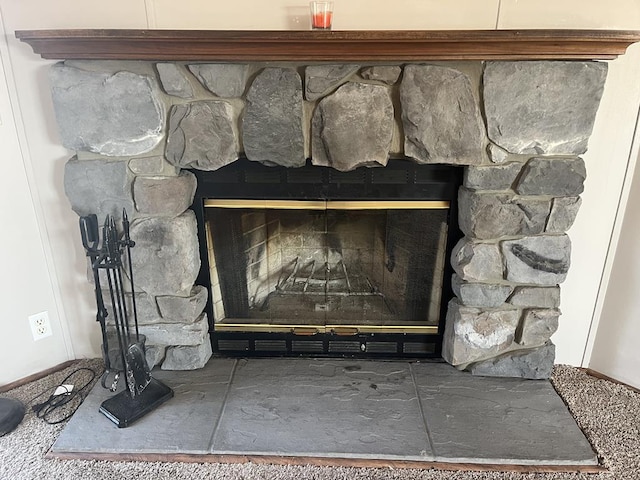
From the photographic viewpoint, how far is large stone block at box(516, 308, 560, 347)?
1.91m

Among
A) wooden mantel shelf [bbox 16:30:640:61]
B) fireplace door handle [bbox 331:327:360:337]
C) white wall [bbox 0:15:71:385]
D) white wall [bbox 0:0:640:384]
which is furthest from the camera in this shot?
fireplace door handle [bbox 331:327:360:337]

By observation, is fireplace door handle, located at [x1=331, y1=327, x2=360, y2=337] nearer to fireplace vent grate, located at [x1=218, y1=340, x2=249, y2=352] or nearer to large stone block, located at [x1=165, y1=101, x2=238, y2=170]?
fireplace vent grate, located at [x1=218, y1=340, x2=249, y2=352]

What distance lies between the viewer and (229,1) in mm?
1597

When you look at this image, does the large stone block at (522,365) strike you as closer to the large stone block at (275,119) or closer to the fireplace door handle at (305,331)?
the fireplace door handle at (305,331)

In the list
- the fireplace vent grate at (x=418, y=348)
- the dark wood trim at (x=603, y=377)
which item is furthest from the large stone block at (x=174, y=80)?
the dark wood trim at (x=603, y=377)

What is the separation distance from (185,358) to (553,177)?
162 centimetres

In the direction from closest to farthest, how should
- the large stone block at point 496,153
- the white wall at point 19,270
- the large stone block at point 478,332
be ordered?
the large stone block at point 496,153 → the white wall at point 19,270 → the large stone block at point 478,332

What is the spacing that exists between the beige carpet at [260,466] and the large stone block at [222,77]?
4.22 feet

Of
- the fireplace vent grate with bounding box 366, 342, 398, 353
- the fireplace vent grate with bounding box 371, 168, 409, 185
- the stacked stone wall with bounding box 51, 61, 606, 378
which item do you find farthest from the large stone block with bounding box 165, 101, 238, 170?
the fireplace vent grate with bounding box 366, 342, 398, 353

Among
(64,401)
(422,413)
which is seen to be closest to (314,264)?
(422,413)

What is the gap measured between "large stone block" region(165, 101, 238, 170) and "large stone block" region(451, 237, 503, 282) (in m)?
0.94

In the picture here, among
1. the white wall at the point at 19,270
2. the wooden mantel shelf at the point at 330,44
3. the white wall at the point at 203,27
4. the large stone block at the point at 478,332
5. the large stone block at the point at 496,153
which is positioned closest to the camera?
the wooden mantel shelf at the point at 330,44

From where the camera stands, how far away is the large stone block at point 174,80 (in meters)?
1.63

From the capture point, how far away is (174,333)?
198 centimetres
